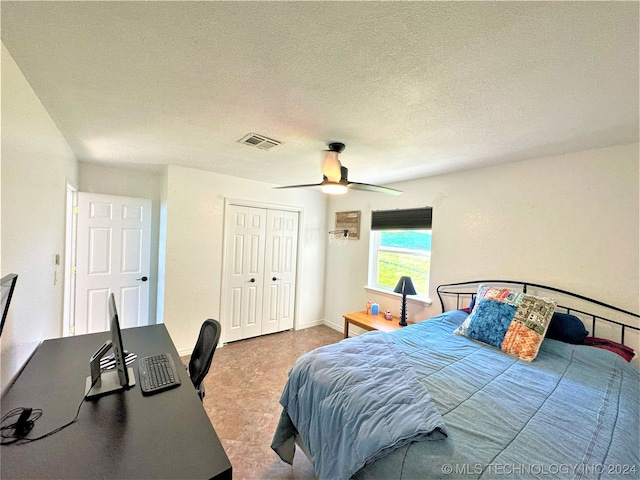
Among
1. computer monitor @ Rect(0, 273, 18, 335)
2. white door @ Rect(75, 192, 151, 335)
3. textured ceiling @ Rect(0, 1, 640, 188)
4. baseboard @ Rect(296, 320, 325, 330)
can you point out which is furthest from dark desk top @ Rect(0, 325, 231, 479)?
baseboard @ Rect(296, 320, 325, 330)

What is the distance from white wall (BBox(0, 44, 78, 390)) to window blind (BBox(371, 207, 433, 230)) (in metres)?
3.26

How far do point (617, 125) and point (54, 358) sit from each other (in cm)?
367

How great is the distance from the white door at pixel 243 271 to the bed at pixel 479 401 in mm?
2136

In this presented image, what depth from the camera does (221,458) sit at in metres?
0.87

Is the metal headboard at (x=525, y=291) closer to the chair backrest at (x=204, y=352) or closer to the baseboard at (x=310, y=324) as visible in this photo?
the baseboard at (x=310, y=324)

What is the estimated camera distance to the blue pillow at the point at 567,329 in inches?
75.9

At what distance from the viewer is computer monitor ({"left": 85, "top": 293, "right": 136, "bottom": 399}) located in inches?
45.7

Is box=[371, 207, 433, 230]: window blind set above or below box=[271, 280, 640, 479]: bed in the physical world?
above

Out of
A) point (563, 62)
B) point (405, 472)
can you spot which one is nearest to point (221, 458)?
point (405, 472)

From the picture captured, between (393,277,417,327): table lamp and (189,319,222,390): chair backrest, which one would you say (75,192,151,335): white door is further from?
(393,277,417,327): table lamp

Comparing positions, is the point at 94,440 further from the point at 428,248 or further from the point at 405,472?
the point at 428,248

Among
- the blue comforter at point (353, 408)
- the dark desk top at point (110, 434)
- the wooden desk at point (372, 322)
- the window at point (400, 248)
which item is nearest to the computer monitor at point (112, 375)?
the dark desk top at point (110, 434)

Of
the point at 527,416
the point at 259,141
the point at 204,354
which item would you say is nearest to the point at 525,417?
the point at 527,416

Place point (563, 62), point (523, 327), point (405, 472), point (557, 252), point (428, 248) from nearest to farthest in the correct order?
point (405, 472)
point (563, 62)
point (523, 327)
point (557, 252)
point (428, 248)
